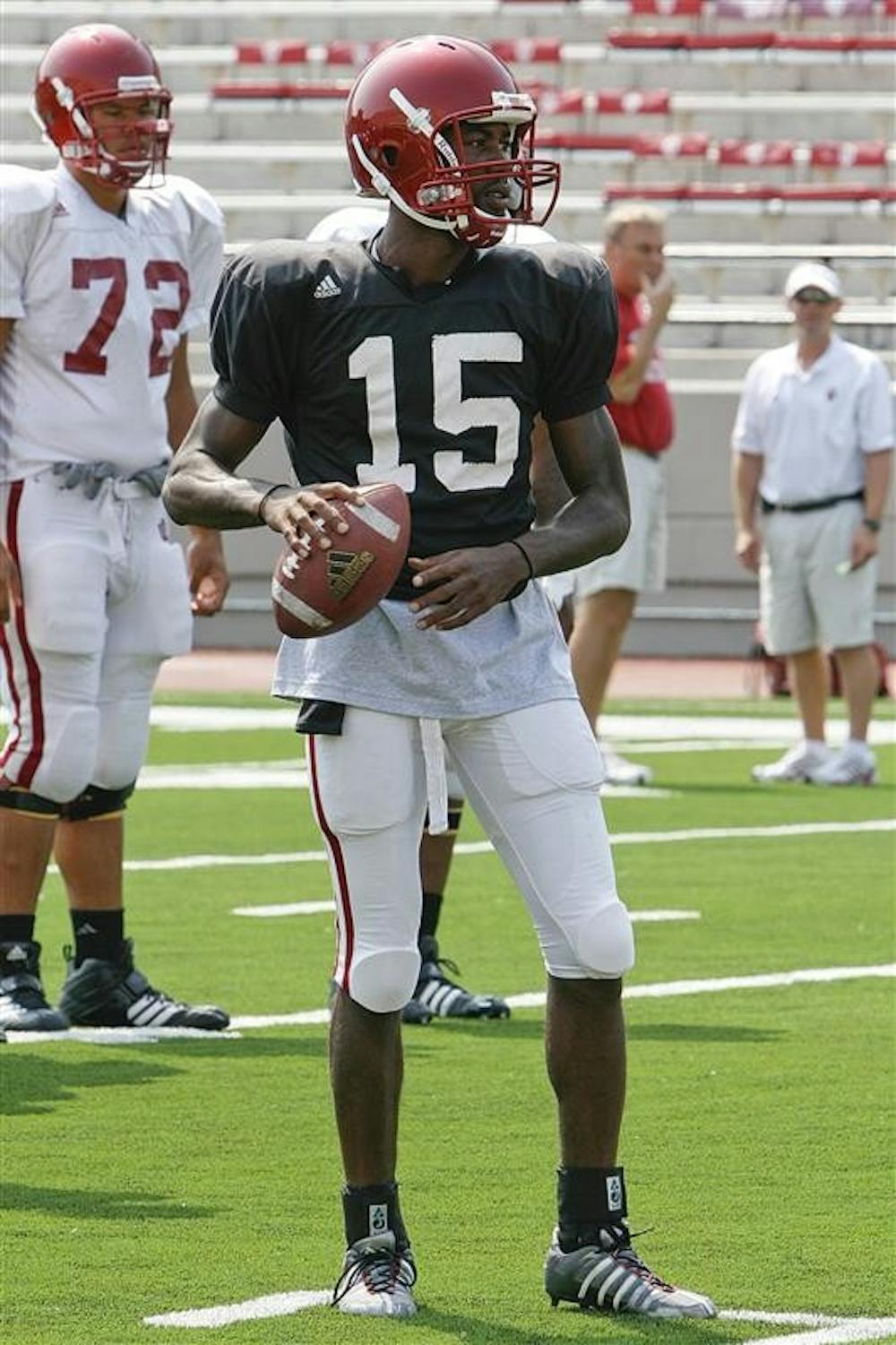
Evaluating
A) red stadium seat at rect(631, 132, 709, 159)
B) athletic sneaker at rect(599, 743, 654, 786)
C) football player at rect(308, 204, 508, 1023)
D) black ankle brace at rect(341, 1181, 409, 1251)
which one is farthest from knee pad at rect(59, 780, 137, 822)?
red stadium seat at rect(631, 132, 709, 159)

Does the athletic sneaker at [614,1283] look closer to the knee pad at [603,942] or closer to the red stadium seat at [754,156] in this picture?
the knee pad at [603,942]

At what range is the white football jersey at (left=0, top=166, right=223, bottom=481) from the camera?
6.21m

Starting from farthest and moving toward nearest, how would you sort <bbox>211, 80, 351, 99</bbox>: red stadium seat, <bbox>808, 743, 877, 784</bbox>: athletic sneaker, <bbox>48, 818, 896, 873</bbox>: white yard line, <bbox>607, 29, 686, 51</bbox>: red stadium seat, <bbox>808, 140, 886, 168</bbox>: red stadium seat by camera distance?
<bbox>211, 80, 351, 99</bbox>: red stadium seat, <bbox>607, 29, 686, 51</bbox>: red stadium seat, <bbox>808, 140, 886, 168</bbox>: red stadium seat, <bbox>808, 743, 877, 784</bbox>: athletic sneaker, <bbox>48, 818, 896, 873</bbox>: white yard line

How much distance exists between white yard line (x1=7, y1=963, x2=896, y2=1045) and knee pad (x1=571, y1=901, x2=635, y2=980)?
2285mm

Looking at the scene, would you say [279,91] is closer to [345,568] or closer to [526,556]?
[526,556]

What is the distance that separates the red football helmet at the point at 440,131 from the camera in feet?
13.5

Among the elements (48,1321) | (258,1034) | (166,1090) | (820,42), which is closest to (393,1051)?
(48,1321)

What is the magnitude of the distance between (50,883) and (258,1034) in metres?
2.48

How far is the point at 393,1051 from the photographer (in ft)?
13.8

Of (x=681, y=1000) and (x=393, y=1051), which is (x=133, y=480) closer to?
(x=681, y=1000)

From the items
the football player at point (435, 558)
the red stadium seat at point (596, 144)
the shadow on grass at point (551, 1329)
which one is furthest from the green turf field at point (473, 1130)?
the red stadium seat at point (596, 144)

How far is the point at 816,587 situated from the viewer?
39.3 ft

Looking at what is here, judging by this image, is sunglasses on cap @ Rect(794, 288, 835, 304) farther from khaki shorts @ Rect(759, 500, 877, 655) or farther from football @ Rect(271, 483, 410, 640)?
football @ Rect(271, 483, 410, 640)

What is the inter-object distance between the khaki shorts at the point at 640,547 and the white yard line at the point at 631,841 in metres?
0.93
